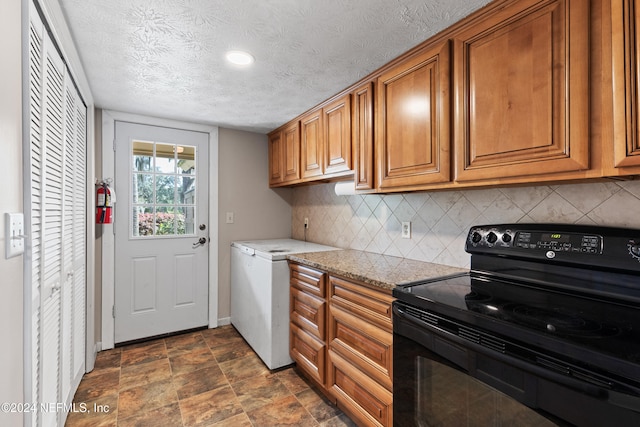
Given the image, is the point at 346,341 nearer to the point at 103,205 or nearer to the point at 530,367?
the point at 530,367

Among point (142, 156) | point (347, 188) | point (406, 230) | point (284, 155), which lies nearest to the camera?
point (406, 230)

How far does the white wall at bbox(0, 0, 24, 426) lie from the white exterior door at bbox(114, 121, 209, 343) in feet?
6.28

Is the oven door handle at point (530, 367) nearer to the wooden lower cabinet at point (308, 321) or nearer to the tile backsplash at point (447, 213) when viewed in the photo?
the tile backsplash at point (447, 213)

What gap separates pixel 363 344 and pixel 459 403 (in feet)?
1.95

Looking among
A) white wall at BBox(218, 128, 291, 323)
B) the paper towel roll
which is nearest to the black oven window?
the paper towel roll

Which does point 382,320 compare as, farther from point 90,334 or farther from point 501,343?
point 90,334

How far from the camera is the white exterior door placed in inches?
108

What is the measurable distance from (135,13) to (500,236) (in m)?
1.92

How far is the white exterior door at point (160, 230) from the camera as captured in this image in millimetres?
2736

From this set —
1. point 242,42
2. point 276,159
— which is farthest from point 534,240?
point 276,159

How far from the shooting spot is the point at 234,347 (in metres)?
2.71

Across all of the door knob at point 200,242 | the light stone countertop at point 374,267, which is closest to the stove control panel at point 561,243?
the light stone countertop at point 374,267

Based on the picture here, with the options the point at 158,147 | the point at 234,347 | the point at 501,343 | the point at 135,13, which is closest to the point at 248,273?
the point at 234,347

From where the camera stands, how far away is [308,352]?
6.87 feet
